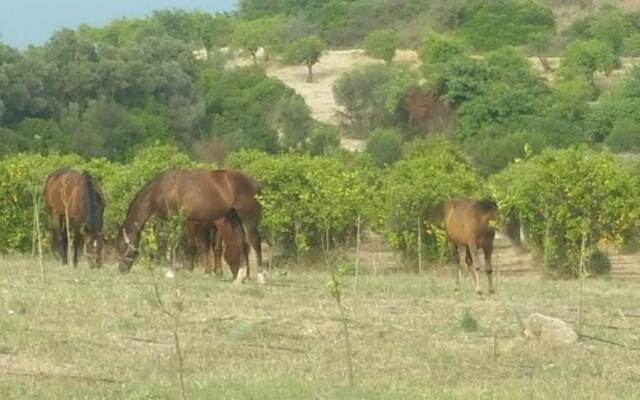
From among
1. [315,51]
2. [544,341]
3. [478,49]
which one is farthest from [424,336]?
[478,49]

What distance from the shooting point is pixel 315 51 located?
9612 centimetres

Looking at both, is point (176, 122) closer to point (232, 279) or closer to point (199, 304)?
point (232, 279)

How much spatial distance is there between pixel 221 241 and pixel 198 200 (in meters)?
1.73

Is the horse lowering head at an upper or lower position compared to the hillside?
lower

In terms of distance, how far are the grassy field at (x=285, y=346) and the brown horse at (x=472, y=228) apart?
2.60m

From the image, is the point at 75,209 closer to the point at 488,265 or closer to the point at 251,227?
the point at 251,227

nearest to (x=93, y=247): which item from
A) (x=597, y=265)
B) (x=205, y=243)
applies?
(x=205, y=243)

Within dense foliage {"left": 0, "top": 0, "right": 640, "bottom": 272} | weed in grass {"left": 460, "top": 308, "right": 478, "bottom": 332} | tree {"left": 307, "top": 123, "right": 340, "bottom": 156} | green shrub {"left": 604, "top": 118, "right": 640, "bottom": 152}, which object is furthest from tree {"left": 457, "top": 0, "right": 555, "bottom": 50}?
weed in grass {"left": 460, "top": 308, "right": 478, "bottom": 332}

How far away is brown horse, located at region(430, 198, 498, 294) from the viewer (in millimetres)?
22031

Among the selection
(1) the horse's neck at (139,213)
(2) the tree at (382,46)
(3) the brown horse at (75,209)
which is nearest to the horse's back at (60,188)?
(3) the brown horse at (75,209)

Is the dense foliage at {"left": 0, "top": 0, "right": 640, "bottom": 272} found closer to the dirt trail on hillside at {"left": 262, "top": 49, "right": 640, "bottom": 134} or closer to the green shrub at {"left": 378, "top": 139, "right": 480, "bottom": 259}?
the green shrub at {"left": 378, "top": 139, "right": 480, "bottom": 259}

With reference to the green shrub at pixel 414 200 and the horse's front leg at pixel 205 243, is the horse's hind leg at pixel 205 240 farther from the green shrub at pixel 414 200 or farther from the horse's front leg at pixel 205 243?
the green shrub at pixel 414 200

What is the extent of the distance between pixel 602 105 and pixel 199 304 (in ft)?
205

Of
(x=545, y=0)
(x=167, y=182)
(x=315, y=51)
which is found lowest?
(x=167, y=182)
